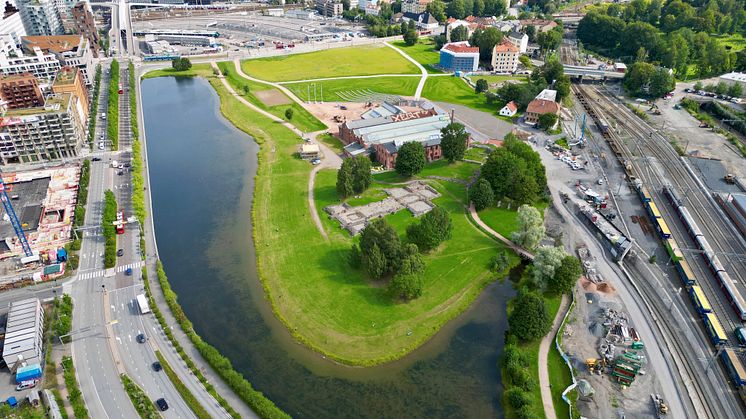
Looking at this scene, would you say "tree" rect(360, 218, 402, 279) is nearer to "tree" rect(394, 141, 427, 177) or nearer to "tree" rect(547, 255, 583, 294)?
"tree" rect(547, 255, 583, 294)

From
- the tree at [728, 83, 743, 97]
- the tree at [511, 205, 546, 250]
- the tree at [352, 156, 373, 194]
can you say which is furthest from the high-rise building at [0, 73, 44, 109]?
the tree at [728, 83, 743, 97]

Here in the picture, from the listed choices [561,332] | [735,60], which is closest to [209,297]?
[561,332]

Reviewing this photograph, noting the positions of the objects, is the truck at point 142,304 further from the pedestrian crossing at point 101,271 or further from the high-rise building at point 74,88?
the high-rise building at point 74,88

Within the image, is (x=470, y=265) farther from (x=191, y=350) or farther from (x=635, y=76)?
(x=635, y=76)

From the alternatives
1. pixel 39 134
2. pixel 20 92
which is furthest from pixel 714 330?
pixel 20 92

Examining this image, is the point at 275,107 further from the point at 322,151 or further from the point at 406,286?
the point at 406,286

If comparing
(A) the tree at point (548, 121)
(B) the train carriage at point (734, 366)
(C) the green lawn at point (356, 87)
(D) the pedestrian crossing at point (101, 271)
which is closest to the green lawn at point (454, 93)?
(C) the green lawn at point (356, 87)
